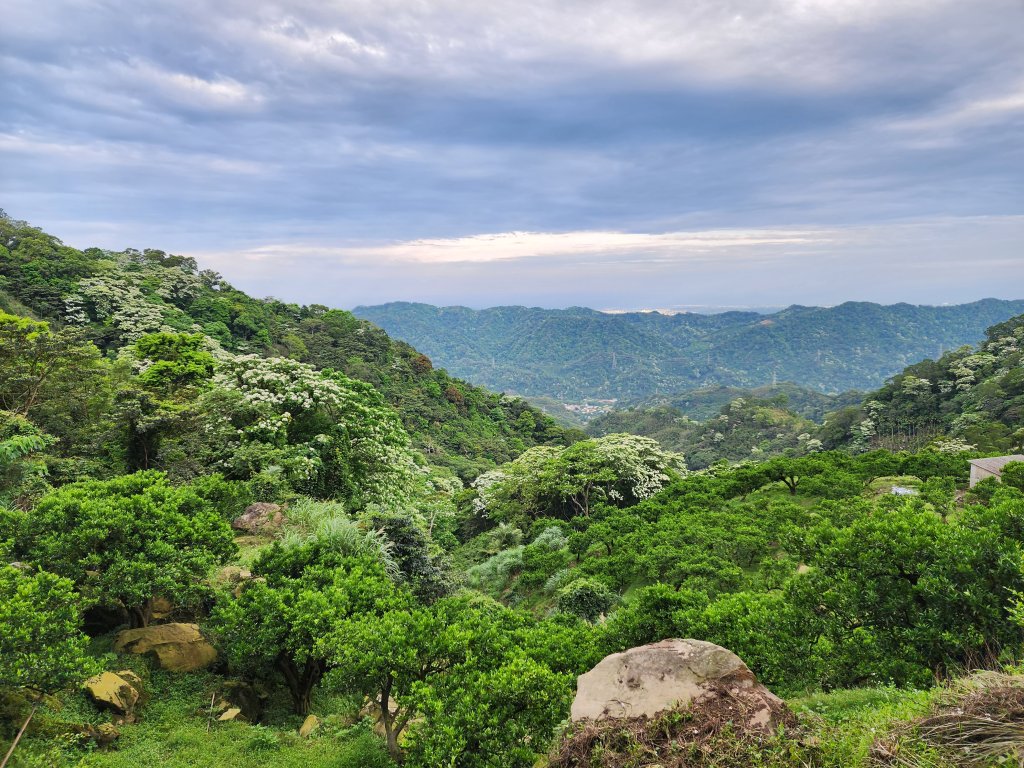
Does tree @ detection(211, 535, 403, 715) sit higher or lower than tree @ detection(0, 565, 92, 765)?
lower

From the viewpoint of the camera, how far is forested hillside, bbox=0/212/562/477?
1447 inches

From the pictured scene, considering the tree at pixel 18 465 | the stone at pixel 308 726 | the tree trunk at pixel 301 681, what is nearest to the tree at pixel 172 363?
the tree at pixel 18 465

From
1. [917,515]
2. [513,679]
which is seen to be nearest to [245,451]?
[513,679]

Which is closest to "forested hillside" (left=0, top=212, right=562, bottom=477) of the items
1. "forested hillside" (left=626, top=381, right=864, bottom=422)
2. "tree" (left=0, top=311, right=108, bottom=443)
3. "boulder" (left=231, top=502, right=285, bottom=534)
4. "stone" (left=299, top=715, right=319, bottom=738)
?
"tree" (left=0, top=311, right=108, bottom=443)

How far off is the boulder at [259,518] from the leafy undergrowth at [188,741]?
4912 mm

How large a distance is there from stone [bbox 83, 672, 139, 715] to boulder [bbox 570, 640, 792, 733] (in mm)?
6386

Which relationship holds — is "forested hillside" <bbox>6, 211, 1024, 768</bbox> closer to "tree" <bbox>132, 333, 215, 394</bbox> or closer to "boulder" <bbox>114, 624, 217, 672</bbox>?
"boulder" <bbox>114, 624, 217, 672</bbox>

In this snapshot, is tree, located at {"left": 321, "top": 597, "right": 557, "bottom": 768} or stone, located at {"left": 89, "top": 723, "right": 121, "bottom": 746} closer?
tree, located at {"left": 321, "top": 597, "right": 557, "bottom": 768}

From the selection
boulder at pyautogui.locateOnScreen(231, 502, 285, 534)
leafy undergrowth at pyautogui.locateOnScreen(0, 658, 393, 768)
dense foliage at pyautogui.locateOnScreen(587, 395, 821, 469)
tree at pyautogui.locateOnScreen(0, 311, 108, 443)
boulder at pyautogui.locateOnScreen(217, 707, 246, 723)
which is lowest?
dense foliage at pyautogui.locateOnScreen(587, 395, 821, 469)

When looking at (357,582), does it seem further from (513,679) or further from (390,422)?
(390,422)

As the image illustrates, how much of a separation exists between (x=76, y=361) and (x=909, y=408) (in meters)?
81.7

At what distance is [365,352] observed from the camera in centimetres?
6266

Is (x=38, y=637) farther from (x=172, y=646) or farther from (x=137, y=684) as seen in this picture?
(x=172, y=646)

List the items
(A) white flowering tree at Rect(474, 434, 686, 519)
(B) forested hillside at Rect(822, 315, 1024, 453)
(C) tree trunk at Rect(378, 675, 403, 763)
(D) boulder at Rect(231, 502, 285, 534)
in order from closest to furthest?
(C) tree trunk at Rect(378, 675, 403, 763)
(D) boulder at Rect(231, 502, 285, 534)
(A) white flowering tree at Rect(474, 434, 686, 519)
(B) forested hillside at Rect(822, 315, 1024, 453)
